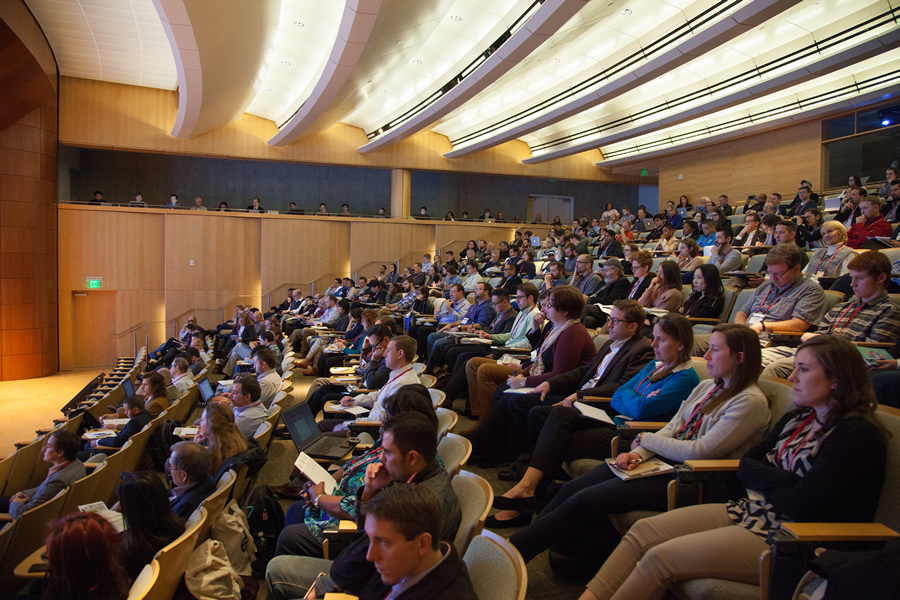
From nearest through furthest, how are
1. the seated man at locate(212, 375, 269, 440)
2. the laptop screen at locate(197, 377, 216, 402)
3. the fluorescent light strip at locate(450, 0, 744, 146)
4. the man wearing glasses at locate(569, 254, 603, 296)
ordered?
the seated man at locate(212, 375, 269, 440) → the laptop screen at locate(197, 377, 216, 402) → the man wearing glasses at locate(569, 254, 603, 296) → the fluorescent light strip at locate(450, 0, 744, 146)

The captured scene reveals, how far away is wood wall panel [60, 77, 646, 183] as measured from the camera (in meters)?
12.7

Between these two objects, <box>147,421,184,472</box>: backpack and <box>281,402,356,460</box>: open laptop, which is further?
<box>147,421,184,472</box>: backpack

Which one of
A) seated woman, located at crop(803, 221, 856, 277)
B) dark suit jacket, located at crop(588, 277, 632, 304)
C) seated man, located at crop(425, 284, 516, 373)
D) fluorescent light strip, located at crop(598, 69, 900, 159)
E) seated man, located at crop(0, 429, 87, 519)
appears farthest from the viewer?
fluorescent light strip, located at crop(598, 69, 900, 159)

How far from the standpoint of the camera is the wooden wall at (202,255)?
506 inches

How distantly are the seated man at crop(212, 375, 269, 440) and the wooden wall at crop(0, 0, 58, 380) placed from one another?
973cm

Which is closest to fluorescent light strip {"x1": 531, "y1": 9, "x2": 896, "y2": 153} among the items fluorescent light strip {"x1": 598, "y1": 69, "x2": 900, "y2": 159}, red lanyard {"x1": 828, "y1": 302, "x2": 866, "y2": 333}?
fluorescent light strip {"x1": 598, "y1": 69, "x2": 900, "y2": 159}

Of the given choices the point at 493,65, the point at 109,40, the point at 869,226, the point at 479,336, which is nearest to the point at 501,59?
the point at 493,65

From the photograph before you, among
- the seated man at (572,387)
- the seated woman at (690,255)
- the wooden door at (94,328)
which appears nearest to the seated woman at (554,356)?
the seated man at (572,387)

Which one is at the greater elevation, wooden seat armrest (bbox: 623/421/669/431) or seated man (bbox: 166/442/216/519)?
wooden seat armrest (bbox: 623/421/669/431)

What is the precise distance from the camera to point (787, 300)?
11.1ft

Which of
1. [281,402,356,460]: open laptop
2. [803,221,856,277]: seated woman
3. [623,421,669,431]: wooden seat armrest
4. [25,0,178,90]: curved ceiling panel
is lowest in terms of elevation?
[281,402,356,460]: open laptop

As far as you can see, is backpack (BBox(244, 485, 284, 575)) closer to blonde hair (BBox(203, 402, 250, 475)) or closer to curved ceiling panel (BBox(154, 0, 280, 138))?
blonde hair (BBox(203, 402, 250, 475))

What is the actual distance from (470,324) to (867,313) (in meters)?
3.61

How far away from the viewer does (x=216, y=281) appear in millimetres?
13922
